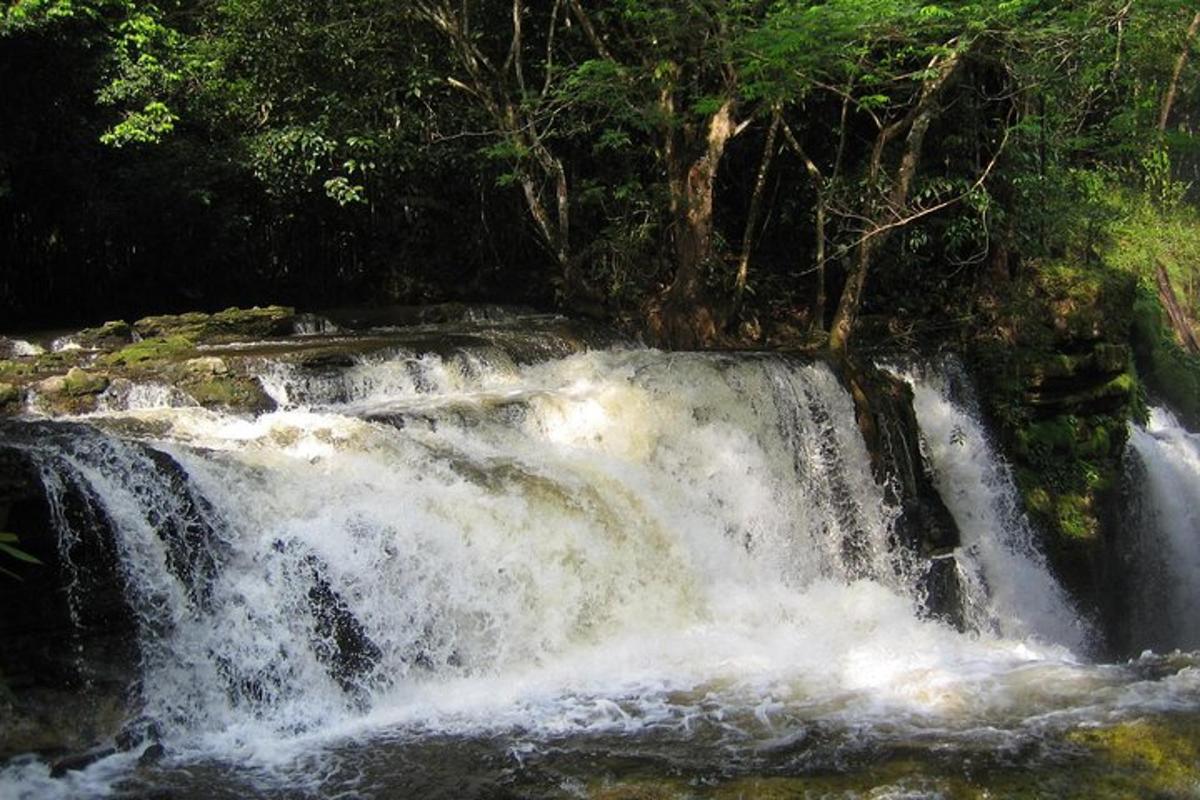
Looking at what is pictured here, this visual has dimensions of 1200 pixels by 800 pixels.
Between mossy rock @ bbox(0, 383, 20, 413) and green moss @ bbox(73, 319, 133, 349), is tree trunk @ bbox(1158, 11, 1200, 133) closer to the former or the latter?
green moss @ bbox(73, 319, 133, 349)

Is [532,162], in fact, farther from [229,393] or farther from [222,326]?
[229,393]

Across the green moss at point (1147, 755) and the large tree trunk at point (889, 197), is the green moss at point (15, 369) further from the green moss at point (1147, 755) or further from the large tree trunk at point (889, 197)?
the green moss at point (1147, 755)

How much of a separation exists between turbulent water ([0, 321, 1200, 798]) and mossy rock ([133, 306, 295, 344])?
2296mm

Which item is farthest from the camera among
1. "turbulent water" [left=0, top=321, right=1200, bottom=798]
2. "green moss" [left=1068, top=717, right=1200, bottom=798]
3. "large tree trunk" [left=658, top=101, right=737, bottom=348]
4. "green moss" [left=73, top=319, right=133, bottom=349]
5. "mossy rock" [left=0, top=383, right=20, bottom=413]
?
"large tree trunk" [left=658, top=101, right=737, bottom=348]

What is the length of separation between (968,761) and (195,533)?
3.89 metres

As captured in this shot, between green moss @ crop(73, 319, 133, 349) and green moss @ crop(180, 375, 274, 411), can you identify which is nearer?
green moss @ crop(180, 375, 274, 411)

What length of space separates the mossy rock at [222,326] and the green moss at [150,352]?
47cm

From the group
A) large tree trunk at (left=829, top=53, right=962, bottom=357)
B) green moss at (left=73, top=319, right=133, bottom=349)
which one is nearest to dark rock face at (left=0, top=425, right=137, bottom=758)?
green moss at (left=73, top=319, right=133, bottom=349)

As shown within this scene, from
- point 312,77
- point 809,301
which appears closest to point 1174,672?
point 809,301

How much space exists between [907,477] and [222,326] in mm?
6521

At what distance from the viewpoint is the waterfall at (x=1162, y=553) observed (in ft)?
32.6

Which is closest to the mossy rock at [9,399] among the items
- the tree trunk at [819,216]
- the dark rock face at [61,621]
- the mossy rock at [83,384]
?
the mossy rock at [83,384]

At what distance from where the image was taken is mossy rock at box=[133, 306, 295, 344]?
9625mm

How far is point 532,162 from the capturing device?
11.7 meters
